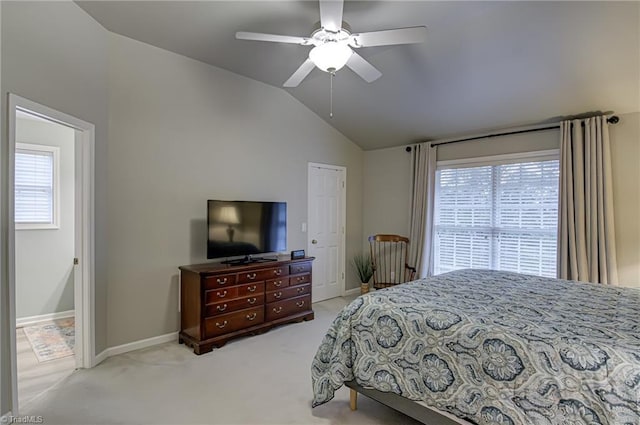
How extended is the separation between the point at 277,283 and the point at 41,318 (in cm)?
302

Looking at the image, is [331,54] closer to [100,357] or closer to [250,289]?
[250,289]

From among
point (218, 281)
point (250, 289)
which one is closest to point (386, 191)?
point (250, 289)

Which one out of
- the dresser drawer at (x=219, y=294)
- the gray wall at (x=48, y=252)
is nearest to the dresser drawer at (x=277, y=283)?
the dresser drawer at (x=219, y=294)

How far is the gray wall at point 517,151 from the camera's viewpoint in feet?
10.8

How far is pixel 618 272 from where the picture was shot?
3.35 m

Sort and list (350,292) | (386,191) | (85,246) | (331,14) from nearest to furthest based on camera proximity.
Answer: (331,14) < (85,246) < (386,191) < (350,292)

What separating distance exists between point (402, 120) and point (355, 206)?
5.57 feet

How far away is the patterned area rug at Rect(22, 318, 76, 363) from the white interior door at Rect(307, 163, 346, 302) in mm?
2991

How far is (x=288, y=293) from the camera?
3.97 metres

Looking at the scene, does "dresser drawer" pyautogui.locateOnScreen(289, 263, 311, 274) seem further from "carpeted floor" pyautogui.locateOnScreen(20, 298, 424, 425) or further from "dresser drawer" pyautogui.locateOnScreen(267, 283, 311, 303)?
"carpeted floor" pyautogui.locateOnScreen(20, 298, 424, 425)

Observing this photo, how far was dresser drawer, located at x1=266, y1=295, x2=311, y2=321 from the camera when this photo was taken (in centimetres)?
379

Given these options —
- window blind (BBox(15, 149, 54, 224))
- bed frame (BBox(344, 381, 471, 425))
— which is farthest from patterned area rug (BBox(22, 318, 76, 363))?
bed frame (BBox(344, 381, 471, 425))

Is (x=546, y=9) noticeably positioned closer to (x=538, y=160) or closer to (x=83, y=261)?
(x=538, y=160)

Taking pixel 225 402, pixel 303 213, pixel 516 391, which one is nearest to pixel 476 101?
pixel 303 213
